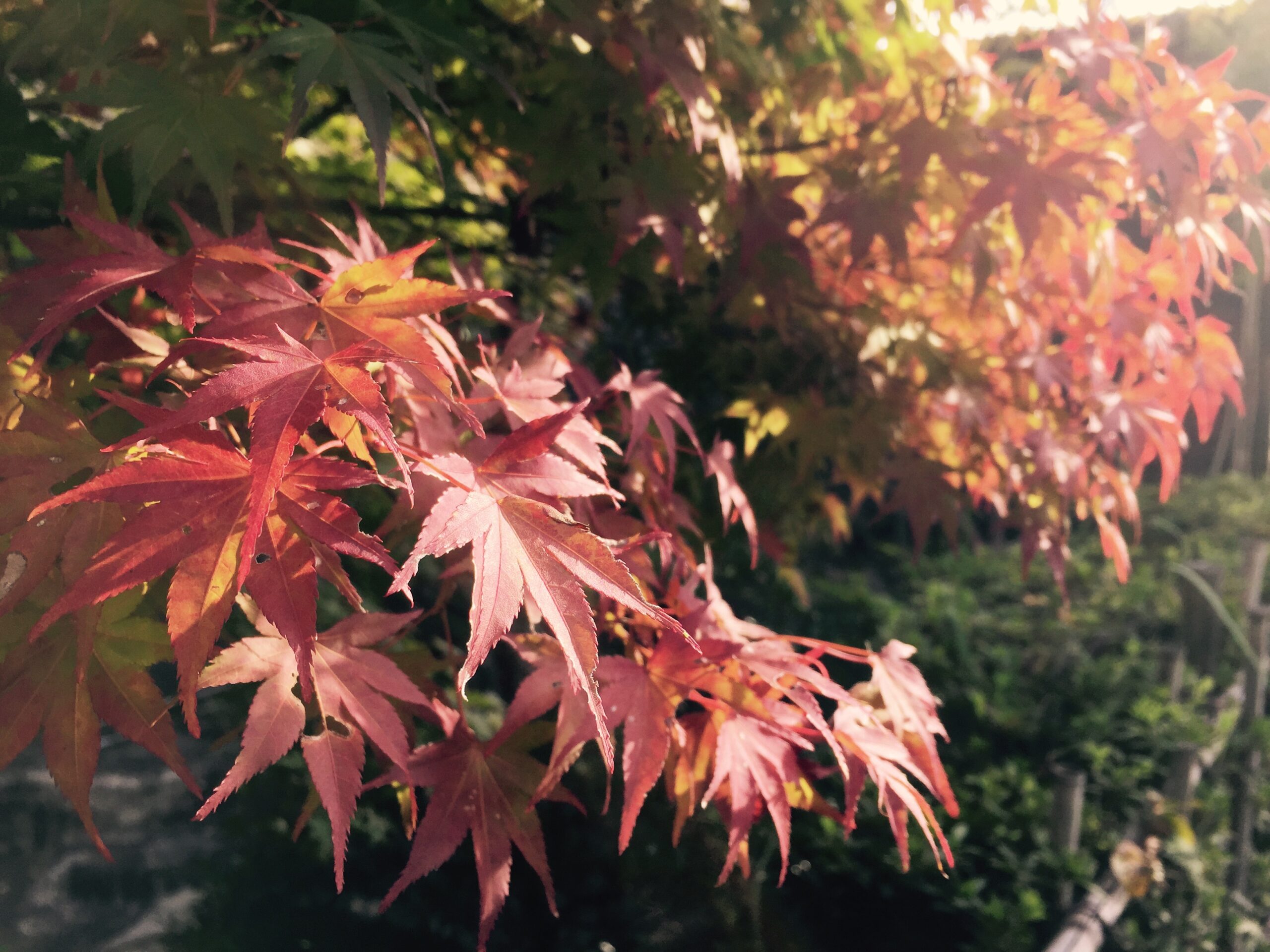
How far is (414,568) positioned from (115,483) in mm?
224

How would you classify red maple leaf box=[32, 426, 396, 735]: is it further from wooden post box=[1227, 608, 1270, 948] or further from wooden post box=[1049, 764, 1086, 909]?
wooden post box=[1227, 608, 1270, 948]

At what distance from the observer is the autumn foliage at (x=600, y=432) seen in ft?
2.17

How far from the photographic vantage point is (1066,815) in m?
2.61

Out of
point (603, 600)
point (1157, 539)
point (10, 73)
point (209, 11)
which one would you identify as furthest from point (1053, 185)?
point (1157, 539)

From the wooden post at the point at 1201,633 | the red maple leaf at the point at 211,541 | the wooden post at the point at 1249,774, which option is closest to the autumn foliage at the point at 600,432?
the red maple leaf at the point at 211,541

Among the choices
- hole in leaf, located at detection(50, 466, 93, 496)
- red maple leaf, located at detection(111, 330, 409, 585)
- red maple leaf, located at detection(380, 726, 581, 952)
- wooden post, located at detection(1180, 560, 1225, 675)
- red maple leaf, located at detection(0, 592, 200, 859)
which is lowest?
wooden post, located at detection(1180, 560, 1225, 675)

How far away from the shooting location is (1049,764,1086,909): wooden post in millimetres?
2557

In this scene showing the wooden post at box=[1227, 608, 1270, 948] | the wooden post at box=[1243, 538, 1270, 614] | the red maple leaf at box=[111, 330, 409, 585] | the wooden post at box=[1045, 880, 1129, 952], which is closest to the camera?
the red maple leaf at box=[111, 330, 409, 585]

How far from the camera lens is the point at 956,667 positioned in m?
3.91

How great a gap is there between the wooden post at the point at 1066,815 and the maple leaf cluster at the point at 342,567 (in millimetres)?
1828

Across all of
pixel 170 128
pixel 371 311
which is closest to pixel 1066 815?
pixel 371 311

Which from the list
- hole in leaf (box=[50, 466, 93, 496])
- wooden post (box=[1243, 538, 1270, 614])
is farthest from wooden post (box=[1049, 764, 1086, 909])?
hole in leaf (box=[50, 466, 93, 496])

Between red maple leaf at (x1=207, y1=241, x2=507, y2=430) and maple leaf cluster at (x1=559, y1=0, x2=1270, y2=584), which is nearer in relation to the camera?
red maple leaf at (x1=207, y1=241, x2=507, y2=430)

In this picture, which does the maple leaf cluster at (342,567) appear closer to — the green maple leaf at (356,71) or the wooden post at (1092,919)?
the green maple leaf at (356,71)
